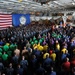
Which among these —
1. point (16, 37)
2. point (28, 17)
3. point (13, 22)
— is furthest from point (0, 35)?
point (28, 17)

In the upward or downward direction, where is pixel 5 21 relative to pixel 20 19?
upward

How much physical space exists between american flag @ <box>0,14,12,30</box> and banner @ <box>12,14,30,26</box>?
1.34 meters

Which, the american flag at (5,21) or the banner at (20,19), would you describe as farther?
the banner at (20,19)

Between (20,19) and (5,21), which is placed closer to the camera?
(5,21)

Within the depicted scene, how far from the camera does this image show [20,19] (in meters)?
30.3

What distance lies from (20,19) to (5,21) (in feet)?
16.3

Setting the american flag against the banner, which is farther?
the banner

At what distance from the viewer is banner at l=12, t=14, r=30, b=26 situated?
94.5ft

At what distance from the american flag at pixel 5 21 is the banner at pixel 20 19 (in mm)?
1343

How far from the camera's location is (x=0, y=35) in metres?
17.8

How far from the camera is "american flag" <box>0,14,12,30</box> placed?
24.8 m

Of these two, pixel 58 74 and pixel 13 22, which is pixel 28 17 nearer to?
pixel 13 22

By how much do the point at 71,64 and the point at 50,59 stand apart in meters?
0.99

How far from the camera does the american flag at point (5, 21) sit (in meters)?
24.8
